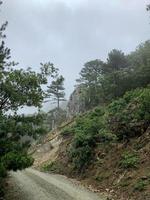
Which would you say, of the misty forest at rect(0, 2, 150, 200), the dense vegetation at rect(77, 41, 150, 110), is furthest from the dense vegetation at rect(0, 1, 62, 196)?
the dense vegetation at rect(77, 41, 150, 110)

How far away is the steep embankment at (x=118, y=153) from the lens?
25572mm

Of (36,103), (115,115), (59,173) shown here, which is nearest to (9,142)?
(36,103)

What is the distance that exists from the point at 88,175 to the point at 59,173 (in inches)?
267

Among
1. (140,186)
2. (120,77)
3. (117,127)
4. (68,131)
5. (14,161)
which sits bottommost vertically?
(140,186)

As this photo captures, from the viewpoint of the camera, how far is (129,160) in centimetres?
2805

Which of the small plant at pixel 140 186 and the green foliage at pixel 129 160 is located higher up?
the green foliage at pixel 129 160

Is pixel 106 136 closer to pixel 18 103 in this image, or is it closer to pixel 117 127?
pixel 117 127

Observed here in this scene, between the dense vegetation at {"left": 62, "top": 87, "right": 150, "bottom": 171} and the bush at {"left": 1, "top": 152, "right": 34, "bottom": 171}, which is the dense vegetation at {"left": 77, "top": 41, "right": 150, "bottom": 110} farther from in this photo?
the bush at {"left": 1, "top": 152, "right": 34, "bottom": 171}

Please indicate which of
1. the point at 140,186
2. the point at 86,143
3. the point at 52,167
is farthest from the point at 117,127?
the point at 52,167

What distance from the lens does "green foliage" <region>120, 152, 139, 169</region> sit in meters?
27.4

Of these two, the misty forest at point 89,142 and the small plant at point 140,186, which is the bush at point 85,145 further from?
the small plant at point 140,186

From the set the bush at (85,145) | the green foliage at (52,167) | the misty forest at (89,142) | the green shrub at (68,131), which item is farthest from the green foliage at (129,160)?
the green shrub at (68,131)

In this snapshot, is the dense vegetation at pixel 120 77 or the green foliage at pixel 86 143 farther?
the dense vegetation at pixel 120 77

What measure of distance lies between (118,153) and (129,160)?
11.0ft
